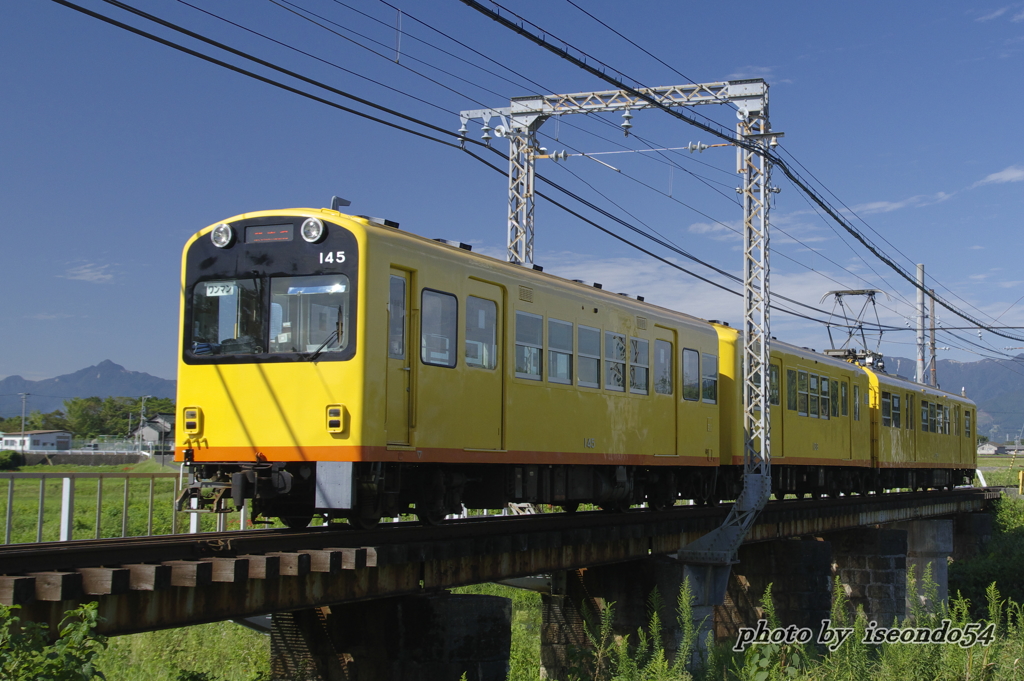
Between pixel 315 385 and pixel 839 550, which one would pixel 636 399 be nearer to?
pixel 315 385

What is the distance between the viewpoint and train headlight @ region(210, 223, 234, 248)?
10.6 meters

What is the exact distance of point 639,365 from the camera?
15.0 meters

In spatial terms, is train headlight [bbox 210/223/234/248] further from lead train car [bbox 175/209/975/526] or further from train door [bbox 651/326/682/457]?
train door [bbox 651/326/682/457]

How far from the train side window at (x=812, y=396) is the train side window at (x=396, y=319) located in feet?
44.4

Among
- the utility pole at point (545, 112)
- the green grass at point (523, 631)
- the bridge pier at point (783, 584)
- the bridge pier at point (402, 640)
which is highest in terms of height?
the utility pole at point (545, 112)

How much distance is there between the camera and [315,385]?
9.80m

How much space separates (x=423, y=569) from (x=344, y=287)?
274 centimetres

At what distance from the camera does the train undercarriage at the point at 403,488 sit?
9.63 m

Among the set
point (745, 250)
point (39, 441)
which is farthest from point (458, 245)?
point (39, 441)

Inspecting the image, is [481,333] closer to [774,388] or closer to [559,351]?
[559,351]

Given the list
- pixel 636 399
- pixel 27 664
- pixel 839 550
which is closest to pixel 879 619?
pixel 839 550

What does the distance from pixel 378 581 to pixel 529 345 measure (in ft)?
12.5

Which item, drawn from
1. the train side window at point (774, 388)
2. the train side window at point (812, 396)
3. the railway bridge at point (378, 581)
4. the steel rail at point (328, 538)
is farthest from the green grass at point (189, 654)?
the train side window at point (812, 396)

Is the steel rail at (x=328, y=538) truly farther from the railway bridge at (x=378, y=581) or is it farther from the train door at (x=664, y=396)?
the train door at (x=664, y=396)
